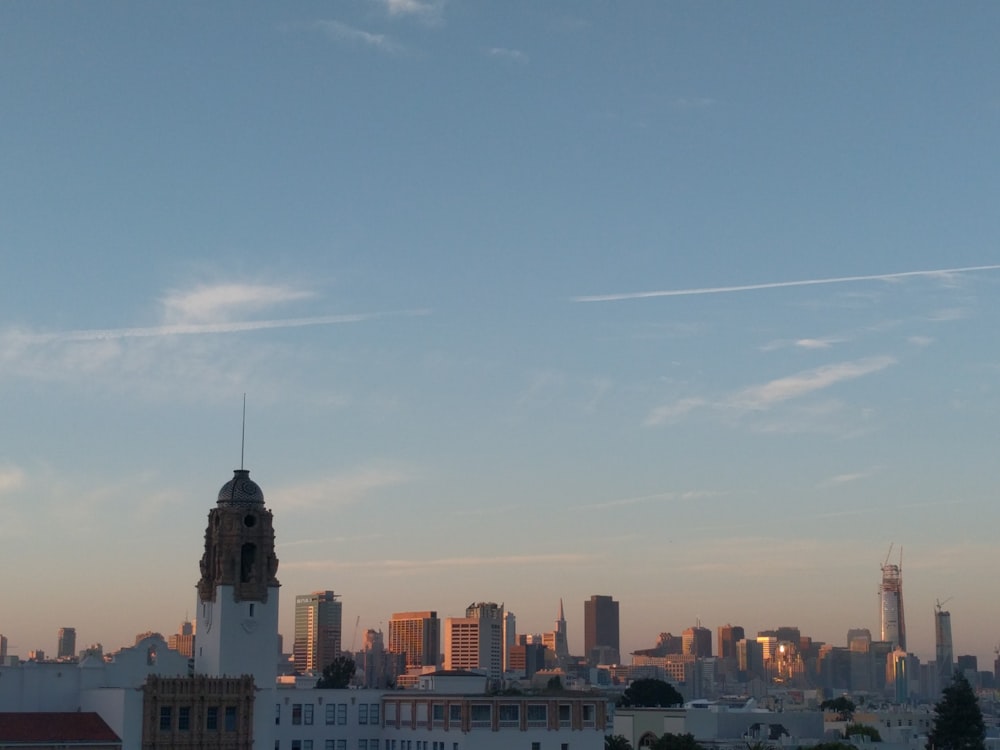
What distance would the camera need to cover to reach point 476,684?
146m

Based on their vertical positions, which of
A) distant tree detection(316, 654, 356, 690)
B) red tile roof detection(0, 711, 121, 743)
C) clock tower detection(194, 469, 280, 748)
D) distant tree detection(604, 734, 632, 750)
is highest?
clock tower detection(194, 469, 280, 748)

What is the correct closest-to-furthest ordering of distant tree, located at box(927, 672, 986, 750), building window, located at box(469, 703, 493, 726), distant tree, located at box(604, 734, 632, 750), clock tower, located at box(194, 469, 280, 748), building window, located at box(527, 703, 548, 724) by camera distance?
clock tower, located at box(194, 469, 280, 748), building window, located at box(469, 703, 493, 726), building window, located at box(527, 703, 548, 724), distant tree, located at box(604, 734, 632, 750), distant tree, located at box(927, 672, 986, 750)

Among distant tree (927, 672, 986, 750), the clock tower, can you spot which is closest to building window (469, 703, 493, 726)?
the clock tower

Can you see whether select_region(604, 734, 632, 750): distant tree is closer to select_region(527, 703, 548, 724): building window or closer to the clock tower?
select_region(527, 703, 548, 724): building window

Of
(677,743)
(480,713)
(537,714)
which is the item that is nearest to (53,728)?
(480,713)

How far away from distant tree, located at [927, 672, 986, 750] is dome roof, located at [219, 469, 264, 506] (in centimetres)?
9561

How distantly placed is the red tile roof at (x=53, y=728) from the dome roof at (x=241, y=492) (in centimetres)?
2085

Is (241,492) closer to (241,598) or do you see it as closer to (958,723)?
(241,598)

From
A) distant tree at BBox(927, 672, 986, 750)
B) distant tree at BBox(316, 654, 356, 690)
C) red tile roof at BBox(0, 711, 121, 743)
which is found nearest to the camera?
red tile roof at BBox(0, 711, 121, 743)

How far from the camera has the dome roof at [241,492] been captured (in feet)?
420

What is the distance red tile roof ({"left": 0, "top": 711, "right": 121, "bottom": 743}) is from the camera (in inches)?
4498

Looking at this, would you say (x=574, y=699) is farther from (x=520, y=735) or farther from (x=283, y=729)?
(x=283, y=729)

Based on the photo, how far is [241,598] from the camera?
124 meters

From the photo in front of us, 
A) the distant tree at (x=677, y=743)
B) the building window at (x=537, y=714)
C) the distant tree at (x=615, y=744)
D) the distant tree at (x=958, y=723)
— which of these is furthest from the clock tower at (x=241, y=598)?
the distant tree at (x=958, y=723)
